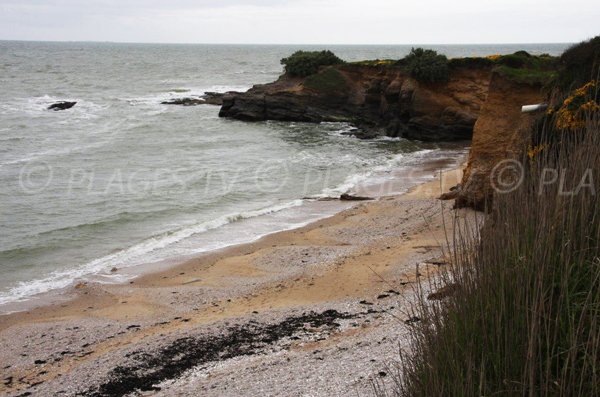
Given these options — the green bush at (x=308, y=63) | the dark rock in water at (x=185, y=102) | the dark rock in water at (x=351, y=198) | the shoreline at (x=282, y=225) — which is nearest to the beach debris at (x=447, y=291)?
the shoreline at (x=282, y=225)

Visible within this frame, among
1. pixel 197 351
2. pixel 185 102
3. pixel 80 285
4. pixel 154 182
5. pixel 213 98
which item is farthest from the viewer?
pixel 213 98

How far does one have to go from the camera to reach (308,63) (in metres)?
38.6

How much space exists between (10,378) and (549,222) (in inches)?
288

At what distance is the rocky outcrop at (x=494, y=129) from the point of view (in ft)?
45.2

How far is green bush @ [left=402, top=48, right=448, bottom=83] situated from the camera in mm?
31438

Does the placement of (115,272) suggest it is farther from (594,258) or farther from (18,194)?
(594,258)

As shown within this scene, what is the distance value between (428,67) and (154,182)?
625 inches

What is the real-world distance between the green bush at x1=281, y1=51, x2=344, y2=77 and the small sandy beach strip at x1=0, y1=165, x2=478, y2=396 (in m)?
25.2

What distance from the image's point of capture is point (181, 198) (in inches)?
788

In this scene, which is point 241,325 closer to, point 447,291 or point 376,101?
point 447,291

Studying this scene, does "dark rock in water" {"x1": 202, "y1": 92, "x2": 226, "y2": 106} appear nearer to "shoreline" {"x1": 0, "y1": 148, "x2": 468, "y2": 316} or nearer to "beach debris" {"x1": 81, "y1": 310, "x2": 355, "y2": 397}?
"shoreline" {"x1": 0, "y1": 148, "x2": 468, "y2": 316}

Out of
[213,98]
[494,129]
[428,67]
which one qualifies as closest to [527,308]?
[494,129]

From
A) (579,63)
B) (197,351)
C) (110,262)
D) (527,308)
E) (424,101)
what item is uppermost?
(579,63)

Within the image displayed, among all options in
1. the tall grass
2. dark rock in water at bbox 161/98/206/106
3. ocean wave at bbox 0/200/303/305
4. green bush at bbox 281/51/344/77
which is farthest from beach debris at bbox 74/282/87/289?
dark rock in water at bbox 161/98/206/106
